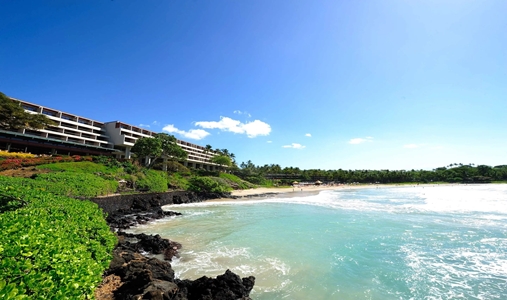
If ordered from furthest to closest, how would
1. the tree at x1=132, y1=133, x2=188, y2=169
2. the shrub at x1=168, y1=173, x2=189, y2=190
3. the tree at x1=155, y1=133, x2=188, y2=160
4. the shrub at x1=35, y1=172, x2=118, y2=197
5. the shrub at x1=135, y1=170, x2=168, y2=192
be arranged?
the tree at x1=155, y1=133, x2=188, y2=160
the tree at x1=132, y1=133, x2=188, y2=169
the shrub at x1=168, y1=173, x2=189, y2=190
the shrub at x1=135, y1=170, x2=168, y2=192
the shrub at x1=35, y1=172, x2=118, y2=197

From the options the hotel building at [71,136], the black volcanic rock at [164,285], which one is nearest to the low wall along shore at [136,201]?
the black volcanic rock at [164,285]

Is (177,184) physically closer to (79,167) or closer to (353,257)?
(79,167)

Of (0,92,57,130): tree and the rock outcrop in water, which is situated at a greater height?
(0,92,57,130): tree

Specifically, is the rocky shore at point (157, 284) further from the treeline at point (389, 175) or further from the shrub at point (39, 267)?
the treeline at point (389, 175)

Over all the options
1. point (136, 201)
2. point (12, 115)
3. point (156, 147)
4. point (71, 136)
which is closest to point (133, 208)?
point (136, 201)

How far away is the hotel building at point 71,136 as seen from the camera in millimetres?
46525

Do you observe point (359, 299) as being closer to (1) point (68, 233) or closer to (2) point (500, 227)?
(1) point (68, 233)

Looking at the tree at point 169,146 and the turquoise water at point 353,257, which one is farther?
the tree at point 169,146

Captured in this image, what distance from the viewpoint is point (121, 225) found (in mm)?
19250

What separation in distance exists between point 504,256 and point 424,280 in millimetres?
6553

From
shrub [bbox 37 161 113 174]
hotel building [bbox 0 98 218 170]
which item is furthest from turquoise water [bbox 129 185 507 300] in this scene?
hotel building [bbox 0 98 218 170]

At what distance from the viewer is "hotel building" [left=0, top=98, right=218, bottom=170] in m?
46.5

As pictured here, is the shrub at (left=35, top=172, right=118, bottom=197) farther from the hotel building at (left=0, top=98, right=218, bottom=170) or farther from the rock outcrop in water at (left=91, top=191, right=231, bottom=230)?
the hotel building at (left=0, top=98, right=218, bottom=170)

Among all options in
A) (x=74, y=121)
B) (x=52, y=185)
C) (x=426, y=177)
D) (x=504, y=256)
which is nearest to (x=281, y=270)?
(x=504, y=256)
